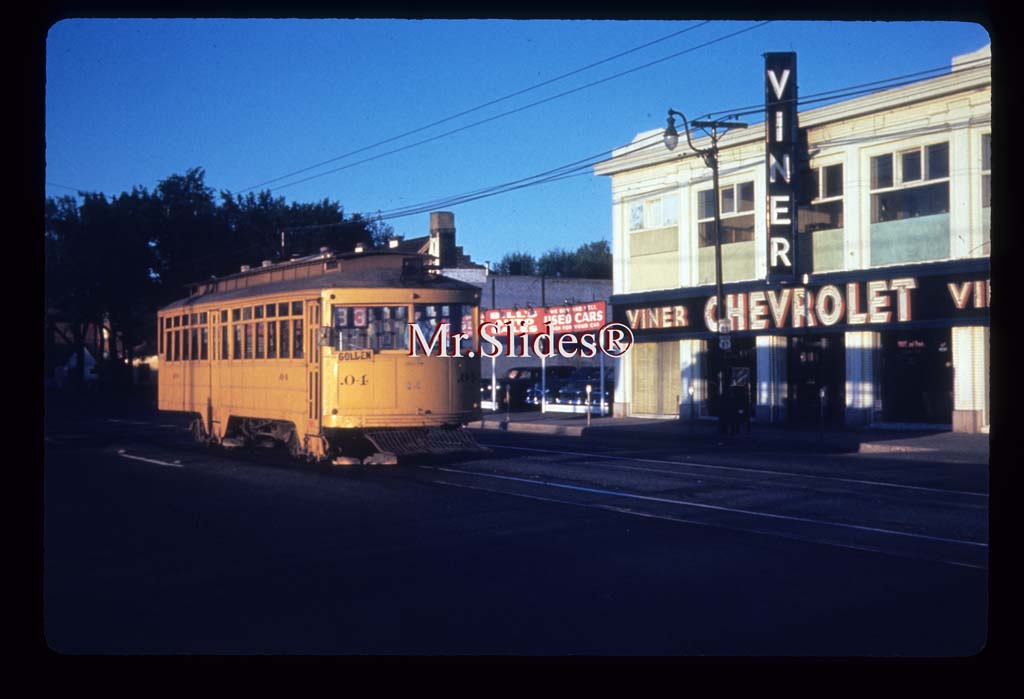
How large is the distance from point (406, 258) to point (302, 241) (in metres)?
33.6

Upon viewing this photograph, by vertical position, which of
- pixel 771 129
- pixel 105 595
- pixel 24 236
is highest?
pixel 771 129

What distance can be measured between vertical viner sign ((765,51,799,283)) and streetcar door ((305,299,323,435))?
47.3ft

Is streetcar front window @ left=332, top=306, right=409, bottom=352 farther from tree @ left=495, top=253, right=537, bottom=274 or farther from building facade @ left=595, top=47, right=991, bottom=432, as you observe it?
tree @ left=495, top=253, right=537, bottom=274

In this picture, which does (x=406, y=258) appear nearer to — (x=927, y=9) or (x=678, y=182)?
(x=927, y=9)

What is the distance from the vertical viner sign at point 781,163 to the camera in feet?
89.6

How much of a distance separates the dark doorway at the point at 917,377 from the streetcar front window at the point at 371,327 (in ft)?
48.4

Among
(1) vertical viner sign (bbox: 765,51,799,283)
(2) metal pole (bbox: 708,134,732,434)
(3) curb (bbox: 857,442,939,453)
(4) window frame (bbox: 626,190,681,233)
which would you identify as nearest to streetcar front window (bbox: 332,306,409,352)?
(3) curb (bbox: 857,442,939,453)

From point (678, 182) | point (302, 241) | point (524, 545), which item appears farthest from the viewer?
point (302, 241)

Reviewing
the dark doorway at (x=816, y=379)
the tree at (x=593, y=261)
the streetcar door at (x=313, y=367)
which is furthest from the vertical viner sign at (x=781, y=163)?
the tree at (x=593, y=261)

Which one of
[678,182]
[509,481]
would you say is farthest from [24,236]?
[678,182]

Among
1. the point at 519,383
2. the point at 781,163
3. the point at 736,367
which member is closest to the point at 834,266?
the point at 781,163

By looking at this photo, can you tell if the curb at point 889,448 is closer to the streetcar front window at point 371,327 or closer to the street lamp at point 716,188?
the street lamp at point 716,188

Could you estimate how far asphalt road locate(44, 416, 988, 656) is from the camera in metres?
6.74

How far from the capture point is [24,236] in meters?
→ 5.30
